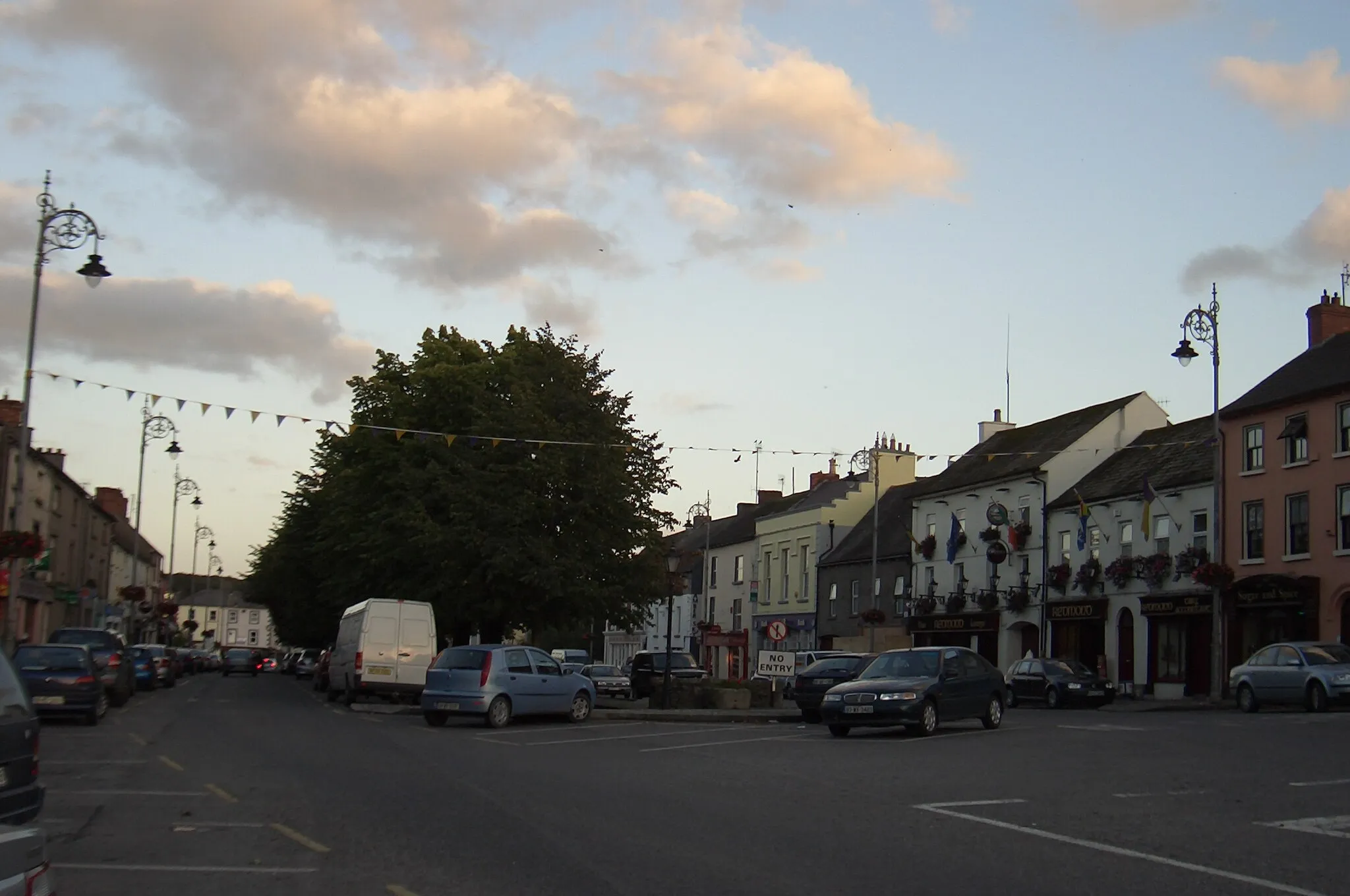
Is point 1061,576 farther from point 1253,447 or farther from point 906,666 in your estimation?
point 906,666

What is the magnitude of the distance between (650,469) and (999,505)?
18.7 metres

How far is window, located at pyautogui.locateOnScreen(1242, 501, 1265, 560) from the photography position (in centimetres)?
4281

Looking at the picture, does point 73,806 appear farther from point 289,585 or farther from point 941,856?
point 289,585

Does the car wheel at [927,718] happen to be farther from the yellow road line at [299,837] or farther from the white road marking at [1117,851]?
the yellow road line at [299,837]

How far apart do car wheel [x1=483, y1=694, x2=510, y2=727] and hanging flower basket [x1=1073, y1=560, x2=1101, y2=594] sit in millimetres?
27629

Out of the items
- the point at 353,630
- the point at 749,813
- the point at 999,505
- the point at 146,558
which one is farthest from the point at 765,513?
the point at 749,813

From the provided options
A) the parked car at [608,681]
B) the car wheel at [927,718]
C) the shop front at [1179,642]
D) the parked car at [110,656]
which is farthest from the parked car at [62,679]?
the shop front at [1179,642]

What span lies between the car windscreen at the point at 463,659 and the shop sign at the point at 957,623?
31.9 m

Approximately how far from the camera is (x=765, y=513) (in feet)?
268

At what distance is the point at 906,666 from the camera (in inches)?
973

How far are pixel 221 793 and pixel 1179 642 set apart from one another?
121 feet

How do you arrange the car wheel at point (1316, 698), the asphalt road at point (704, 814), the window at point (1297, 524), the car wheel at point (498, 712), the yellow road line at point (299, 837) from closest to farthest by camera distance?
the asphalt road at point (704, 814)
the yellow road line at point (299, 837)
the car wheel at point (498, 712)
the car wheel at point (1316, 698)
the window at point (1297, 524)

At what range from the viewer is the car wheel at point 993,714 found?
82.3 ft

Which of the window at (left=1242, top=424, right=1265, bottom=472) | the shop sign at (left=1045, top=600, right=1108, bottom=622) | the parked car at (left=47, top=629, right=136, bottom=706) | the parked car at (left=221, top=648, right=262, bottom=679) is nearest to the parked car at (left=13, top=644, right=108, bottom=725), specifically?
the parked car at (left=47, top=629, right=136, bottom=706)
